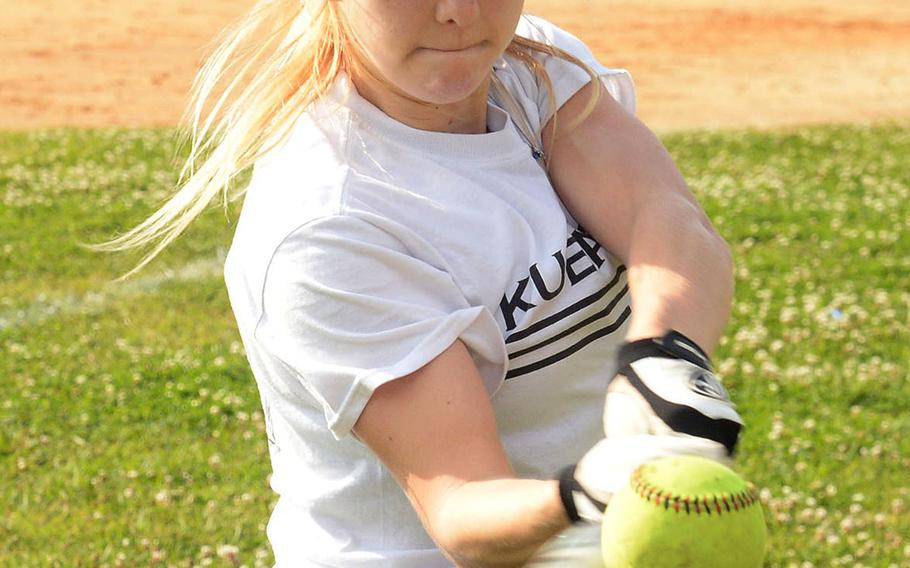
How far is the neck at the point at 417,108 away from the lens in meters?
2.26

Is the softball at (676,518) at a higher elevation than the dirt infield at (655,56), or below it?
higher

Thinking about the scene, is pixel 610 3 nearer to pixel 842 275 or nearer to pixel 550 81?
pixel 842 275

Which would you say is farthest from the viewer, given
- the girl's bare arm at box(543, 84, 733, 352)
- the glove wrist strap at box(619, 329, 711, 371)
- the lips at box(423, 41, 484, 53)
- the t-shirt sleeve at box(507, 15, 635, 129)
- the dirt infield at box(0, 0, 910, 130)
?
the dirt infield at box(0, 0, 910, 130)

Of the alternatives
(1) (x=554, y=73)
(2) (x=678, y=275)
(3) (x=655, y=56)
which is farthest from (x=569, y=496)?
(3) (x=655, y=56)

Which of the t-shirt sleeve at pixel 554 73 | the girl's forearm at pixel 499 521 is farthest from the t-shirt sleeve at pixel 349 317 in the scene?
the t-shirt sleeve at pixel 554 73

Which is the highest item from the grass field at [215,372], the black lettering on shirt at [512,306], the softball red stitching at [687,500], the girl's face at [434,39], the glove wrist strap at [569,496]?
the girl's face at [434,39]

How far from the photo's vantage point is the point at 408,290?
2.12 meters

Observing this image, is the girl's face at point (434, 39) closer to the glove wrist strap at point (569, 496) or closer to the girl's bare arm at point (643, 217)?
the girl's bare arm at point (643, 217)

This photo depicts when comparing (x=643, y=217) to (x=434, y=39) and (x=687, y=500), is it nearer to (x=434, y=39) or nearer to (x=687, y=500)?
(x=434, y=39)

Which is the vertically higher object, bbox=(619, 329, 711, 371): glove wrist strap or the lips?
the lips

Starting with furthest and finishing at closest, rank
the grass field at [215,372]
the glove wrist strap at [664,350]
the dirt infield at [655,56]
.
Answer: the dirt infield at [655,56], the grass field at [215,372], the glove wrist strap at [664,350]

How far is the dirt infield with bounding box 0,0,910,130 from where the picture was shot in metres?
11.5

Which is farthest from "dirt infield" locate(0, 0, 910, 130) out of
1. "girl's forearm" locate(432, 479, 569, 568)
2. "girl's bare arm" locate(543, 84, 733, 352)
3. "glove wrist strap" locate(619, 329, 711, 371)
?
"girl's forearm" locate(432, 479, 569, 568)

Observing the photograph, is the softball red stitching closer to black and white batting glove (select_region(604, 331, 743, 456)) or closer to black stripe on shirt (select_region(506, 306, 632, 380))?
black and white batting glove (select_region(604, 331, 743, 456))
